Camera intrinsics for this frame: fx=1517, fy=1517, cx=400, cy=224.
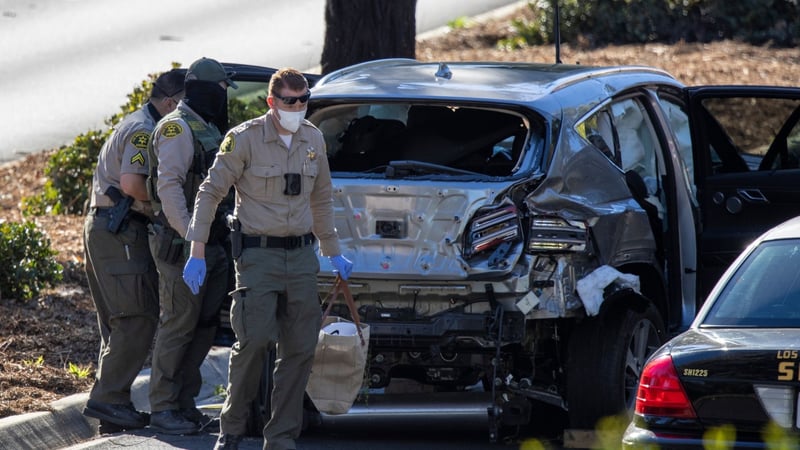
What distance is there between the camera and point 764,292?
19.5 feet

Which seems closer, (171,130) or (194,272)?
(194,272)

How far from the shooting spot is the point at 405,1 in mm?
11672

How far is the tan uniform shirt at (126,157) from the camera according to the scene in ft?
25.7

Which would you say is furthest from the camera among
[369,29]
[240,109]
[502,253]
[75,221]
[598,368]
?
[75,221]

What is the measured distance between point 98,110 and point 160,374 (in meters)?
8.62

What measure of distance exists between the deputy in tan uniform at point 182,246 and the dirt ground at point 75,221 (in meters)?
0.71

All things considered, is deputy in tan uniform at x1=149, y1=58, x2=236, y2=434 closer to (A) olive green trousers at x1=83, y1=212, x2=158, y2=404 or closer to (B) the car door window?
(A) olive green trousers at x1=83, y1=212, x2=158, y2=404

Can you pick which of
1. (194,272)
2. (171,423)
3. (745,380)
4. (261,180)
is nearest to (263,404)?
(171,423)

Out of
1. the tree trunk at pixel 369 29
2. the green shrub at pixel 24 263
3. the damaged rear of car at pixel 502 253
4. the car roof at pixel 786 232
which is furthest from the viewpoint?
the tree trunk at pixel 369 29

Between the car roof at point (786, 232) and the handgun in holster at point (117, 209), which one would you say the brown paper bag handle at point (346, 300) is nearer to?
the handgun in holster at point (117, 209)

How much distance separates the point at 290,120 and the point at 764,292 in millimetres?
2281

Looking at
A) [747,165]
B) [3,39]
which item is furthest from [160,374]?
[3,39]

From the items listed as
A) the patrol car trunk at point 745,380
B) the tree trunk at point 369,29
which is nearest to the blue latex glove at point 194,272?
the patrol car trunk at point 745,380

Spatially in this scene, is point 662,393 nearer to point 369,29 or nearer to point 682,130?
point 682,130
